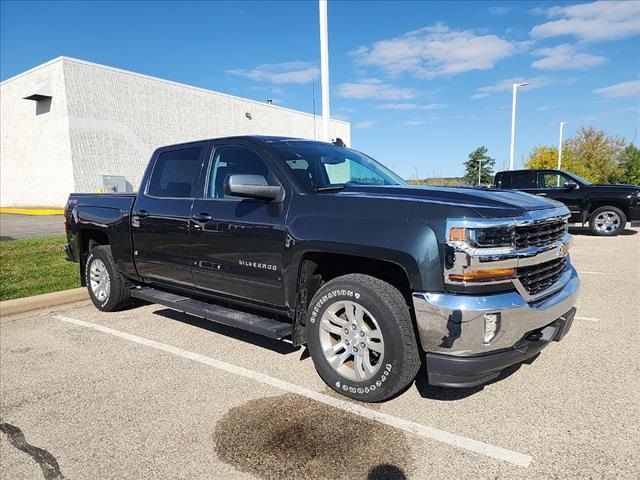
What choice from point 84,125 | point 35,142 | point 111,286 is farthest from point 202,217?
point 35,142

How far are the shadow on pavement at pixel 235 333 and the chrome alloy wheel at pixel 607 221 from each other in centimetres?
1154

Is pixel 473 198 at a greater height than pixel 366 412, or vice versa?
pixel 473 198

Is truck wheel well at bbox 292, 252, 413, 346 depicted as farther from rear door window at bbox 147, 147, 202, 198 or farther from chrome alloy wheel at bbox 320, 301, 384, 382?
rear door window at bbox 147, 147, 202, 198

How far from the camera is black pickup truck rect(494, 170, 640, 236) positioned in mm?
12500

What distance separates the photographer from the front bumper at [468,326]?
2.84 meters

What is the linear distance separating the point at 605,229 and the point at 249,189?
12409 mm

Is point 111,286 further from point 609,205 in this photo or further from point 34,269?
point 609,205

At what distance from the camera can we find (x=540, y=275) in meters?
3.28

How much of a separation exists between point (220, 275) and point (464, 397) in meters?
2.27

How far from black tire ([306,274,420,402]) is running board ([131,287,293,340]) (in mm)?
319

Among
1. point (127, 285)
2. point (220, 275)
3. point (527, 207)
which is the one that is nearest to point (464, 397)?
point (527, 207)

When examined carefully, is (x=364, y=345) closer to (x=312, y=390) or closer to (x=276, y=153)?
(x=312, y=390)

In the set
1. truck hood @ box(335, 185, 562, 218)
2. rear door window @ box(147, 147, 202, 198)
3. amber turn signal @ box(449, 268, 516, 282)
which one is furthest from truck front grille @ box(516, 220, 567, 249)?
rear door window @ box(147, 147, 202, 198)

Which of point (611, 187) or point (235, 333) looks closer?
point (235, 333)
